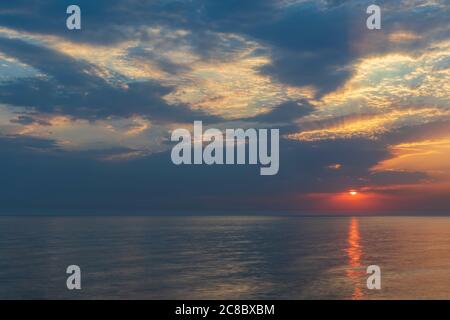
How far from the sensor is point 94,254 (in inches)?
2975

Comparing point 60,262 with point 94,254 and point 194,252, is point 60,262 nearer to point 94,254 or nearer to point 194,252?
point 94,254

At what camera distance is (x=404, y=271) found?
57.7 meters

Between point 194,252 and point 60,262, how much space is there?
24.3 meters

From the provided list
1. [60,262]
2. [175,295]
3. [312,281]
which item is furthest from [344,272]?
[60,262]

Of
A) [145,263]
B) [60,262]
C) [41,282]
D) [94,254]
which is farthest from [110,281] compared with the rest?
[94,254]
